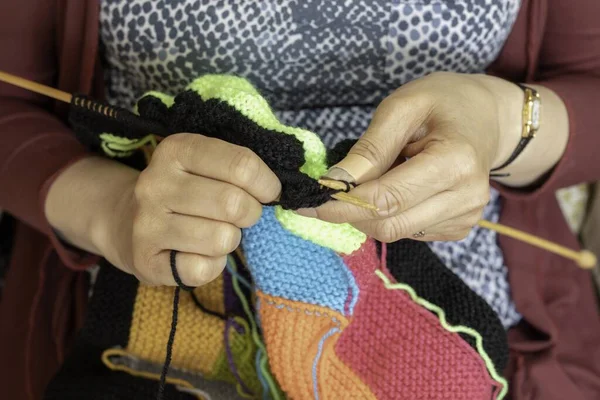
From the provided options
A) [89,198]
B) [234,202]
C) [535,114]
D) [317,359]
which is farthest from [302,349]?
[535,114]

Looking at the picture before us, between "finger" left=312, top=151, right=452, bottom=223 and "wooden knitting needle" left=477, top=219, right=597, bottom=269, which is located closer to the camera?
"finger" left=312, top=151, right=452, bottom=223

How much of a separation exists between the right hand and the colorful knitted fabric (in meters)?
0.04

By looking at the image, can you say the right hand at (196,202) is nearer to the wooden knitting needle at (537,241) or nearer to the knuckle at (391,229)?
the knuckle at (391,229)

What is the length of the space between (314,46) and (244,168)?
30 centimetres

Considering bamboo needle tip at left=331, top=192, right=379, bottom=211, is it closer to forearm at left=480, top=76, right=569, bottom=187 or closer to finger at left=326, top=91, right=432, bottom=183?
finger at left=326, top=91, right=432, bottom=183

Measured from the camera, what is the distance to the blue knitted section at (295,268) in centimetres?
68

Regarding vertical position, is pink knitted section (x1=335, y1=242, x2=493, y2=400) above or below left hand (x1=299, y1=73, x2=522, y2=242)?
below

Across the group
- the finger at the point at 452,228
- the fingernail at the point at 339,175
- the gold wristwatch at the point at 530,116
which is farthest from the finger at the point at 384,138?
the gold wristwatch at the point at 530,116

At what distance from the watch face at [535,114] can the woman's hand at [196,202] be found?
403mm

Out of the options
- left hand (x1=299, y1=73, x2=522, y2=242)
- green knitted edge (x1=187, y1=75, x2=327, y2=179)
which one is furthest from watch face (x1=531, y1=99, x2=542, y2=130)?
green knitted edge (x1=187, y1=75, x2=327, y2=179)

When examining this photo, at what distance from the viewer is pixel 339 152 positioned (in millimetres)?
638

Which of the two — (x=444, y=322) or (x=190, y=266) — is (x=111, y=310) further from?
(x=444, y=322)

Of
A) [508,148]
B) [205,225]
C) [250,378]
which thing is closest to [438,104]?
[508,148]

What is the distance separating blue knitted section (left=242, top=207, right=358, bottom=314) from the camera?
0.68 m
